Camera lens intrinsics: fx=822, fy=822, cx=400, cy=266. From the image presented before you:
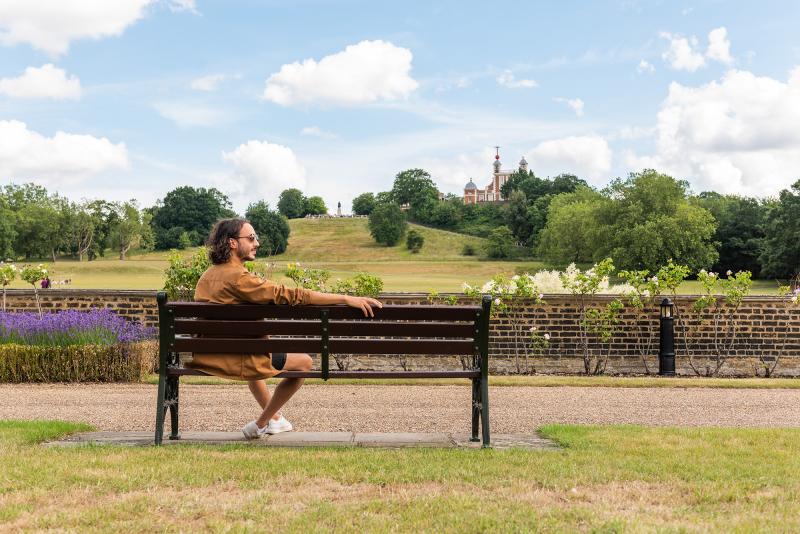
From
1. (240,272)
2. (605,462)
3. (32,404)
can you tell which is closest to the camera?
(605,462)

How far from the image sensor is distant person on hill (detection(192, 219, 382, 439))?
544 cm

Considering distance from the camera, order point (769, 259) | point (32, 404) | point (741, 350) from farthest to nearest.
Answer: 1. point (769, 259)
2. point (741, 350)
3. point (32, 404)

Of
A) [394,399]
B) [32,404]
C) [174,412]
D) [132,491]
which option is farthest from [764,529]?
[32,404]

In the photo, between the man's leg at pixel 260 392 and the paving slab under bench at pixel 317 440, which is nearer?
the paving slab under bench at pixel 317 440

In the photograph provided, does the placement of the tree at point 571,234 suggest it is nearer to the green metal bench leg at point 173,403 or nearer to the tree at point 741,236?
the tree at point 741,236

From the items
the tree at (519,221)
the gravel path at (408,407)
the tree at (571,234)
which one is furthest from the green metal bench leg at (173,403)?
the tree at (519,221)

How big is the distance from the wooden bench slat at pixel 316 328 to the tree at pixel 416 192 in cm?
12253

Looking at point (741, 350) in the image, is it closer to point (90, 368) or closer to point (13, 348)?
point (90, 368)

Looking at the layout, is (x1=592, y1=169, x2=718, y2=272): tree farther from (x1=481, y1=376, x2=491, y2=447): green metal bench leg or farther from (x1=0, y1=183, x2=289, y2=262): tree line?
(x1=481, y1=376, x2=491, y2=447): green metal bench leg

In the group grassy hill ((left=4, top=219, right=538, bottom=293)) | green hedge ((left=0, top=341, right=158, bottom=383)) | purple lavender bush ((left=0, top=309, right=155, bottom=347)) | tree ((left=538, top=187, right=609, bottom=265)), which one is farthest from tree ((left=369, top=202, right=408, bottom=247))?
green hedge ((left=0, top=341, right=158, bottom=383))

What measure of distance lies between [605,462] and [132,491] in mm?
2705

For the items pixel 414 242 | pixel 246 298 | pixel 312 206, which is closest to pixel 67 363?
pixel 246 298

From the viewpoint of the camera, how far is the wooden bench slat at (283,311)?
542 cm

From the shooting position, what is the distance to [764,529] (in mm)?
3562
